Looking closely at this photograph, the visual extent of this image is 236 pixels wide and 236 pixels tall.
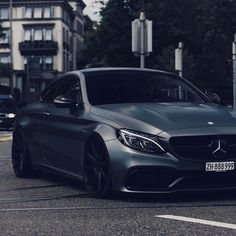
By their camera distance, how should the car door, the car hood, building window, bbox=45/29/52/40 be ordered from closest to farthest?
1. the car hood
2. the car door
3. building window, bbox=45/29/52/40

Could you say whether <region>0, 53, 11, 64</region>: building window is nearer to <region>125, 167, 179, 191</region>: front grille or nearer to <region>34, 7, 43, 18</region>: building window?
<region>34, 7, 43, 18</region>: building window

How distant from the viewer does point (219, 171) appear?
782 cm

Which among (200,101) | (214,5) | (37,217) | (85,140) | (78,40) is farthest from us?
(78,40)

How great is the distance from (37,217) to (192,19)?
5486cm

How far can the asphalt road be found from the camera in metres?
6.38

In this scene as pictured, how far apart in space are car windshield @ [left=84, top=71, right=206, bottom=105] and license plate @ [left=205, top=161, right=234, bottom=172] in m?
1.46

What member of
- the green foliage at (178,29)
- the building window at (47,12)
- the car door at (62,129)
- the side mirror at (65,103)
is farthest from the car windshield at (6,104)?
the building window at (47,12)

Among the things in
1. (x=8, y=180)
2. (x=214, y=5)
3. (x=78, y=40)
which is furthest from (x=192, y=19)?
(x=78, y=40)

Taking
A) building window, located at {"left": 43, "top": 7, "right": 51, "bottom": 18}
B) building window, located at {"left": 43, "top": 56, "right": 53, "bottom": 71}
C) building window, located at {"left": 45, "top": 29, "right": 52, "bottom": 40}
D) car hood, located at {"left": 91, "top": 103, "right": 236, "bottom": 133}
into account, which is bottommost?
car hood, located at {"left": 91, "top": 103, "right": 236, "bottom": 133}

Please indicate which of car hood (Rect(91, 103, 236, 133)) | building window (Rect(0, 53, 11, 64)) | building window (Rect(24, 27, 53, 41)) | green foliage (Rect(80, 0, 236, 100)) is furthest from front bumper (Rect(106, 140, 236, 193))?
building window (Rect(0, 53, 11, 64))

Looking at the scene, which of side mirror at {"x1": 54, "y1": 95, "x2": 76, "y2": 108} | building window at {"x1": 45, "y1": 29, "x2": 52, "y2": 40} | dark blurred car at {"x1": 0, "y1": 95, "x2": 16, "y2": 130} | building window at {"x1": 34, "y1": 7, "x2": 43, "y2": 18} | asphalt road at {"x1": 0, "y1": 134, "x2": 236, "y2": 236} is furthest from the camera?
building window at {"x1": 34, "y1": 7, "x2": 43, "y2": 18}

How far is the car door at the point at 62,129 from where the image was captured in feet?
29.2

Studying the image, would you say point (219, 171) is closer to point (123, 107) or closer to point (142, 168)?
point (142, 168)

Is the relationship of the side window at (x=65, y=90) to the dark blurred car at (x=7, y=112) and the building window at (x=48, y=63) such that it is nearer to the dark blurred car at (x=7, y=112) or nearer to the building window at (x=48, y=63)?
the dark blurred car at (x=7, y=112)
